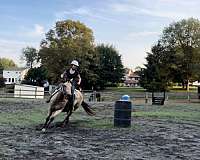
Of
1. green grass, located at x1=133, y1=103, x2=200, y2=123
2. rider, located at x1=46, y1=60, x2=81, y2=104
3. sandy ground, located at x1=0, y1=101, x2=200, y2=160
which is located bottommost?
sandy ground, located at x1=0, y1=101, x2=200, y2=160

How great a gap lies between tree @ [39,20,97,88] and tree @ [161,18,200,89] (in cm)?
1291

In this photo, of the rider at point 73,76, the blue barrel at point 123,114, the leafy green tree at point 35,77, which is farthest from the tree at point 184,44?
the rider at point 73,76

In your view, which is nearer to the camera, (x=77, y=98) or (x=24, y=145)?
(x=24, y=145)

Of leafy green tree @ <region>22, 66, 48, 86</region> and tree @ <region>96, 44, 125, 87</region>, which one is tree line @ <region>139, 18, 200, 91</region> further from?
leafy green tree @ <region>22, 66, 48, 86</region>

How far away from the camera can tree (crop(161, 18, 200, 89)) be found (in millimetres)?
64250

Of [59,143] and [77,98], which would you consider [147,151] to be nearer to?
[59,143]

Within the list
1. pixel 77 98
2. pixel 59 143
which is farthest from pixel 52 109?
pixel 59 143

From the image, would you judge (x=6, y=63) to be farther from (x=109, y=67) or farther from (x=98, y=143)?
(x=98, y=143)

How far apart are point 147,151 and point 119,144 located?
3.28 ft

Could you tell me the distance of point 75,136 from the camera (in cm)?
1087

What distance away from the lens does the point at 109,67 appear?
3206 inches

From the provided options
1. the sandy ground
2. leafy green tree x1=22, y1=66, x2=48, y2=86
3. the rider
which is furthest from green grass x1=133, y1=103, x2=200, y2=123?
leafy green tree x1=22, y1=66, x2=48, y2=86

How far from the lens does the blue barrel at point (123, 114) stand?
13.3m

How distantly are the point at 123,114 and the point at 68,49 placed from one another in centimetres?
5313
